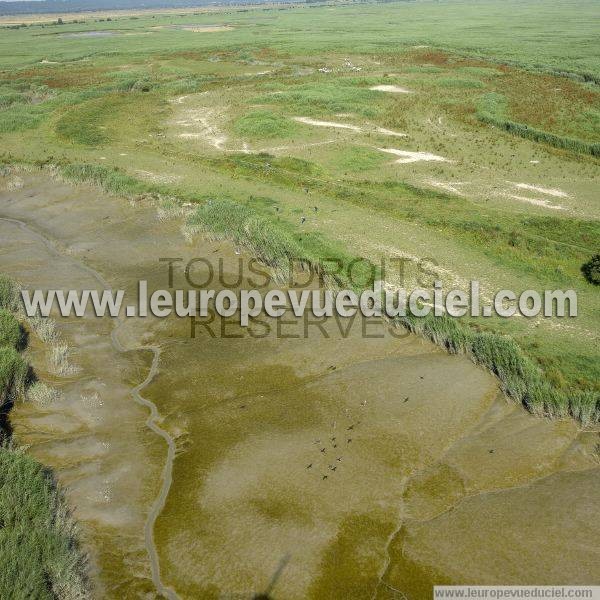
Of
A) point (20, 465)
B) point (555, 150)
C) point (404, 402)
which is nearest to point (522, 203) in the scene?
point (555, 150)

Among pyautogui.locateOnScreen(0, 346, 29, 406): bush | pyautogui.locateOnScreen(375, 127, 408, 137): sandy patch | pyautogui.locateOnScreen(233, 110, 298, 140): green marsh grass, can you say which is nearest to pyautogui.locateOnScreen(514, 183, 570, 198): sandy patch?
pyautogui.locateOnScreen(375, 127, 408, 137): sandy patch

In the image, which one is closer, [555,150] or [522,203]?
[522,203]

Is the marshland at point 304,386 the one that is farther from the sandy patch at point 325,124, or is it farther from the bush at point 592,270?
the sandy patch at point 325,124

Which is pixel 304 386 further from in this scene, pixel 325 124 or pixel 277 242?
pixel 325 124

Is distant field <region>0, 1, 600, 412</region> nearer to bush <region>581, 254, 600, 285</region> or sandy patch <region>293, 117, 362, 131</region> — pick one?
sandy patch <region>293, 117, 362, 131</region>

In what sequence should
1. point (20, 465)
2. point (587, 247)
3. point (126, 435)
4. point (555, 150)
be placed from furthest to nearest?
point (555, 150) < point (587, 247) < point (126, 435) < point (20, 465)

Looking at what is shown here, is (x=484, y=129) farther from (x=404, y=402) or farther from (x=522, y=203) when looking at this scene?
(x=404, y=402)

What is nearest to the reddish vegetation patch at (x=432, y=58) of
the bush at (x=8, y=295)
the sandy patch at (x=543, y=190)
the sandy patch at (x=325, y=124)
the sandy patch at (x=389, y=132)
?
the sandy patch at (x=389, y=132)
